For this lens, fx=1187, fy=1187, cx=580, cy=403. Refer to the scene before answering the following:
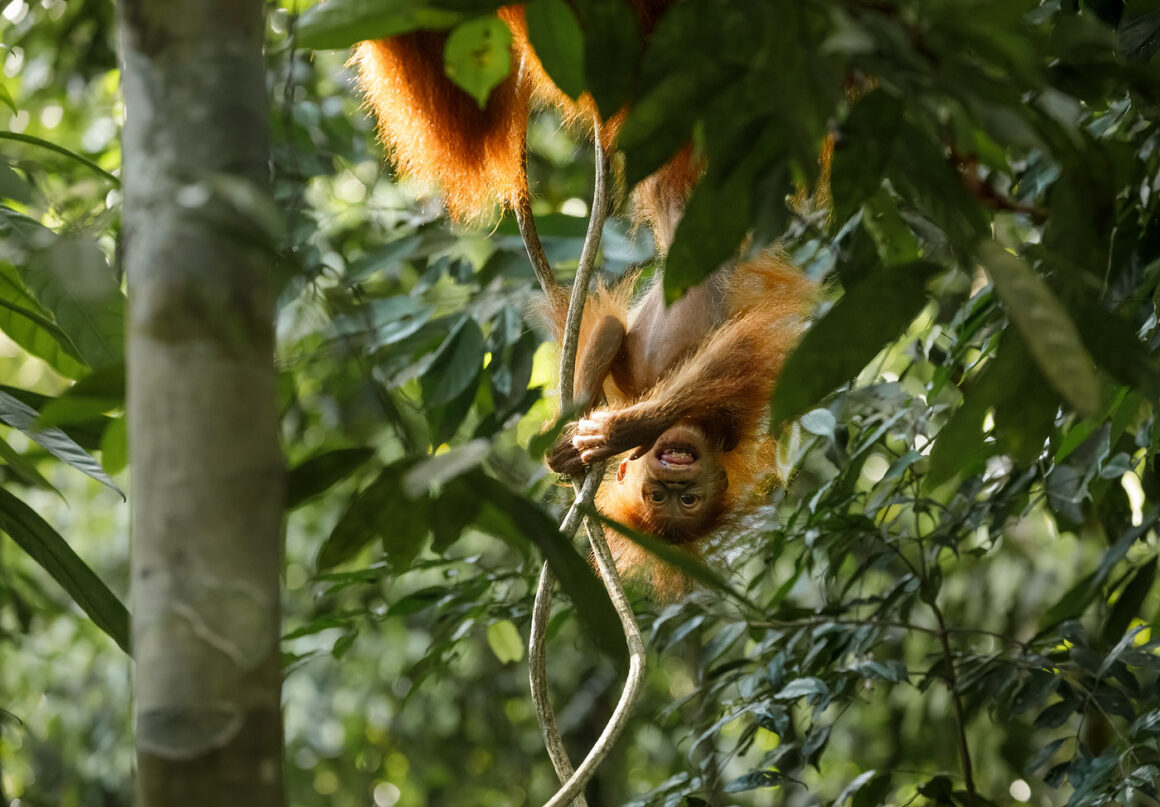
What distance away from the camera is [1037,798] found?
10.4 ft

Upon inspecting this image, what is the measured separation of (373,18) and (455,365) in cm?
120

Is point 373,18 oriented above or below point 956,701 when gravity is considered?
above

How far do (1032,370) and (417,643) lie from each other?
3.54 m

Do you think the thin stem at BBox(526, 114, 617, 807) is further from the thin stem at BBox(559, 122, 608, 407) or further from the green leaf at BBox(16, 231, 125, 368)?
the green leaf at BBox(16, 231, 125, 368)

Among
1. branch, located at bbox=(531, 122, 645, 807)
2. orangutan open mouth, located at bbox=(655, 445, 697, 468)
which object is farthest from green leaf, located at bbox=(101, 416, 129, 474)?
orangutan open mouth, located at bbox=(655, 445, 697, 468)

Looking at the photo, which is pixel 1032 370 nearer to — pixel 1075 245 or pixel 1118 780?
pixel 1075 245

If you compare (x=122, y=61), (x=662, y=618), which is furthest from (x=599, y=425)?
(x=122, y=61)

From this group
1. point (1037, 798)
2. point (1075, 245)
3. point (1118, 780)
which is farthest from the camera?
point (1037, 798)

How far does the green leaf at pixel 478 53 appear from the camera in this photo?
72cm

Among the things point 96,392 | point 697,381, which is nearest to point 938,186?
point 96,392

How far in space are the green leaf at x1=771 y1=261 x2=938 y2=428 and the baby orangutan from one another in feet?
2.39

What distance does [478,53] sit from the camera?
0.74 meters

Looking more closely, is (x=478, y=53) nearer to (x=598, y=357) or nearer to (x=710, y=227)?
(x=710, y=227)

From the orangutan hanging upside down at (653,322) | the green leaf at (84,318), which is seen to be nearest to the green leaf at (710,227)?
the green leaf at (84,318)
